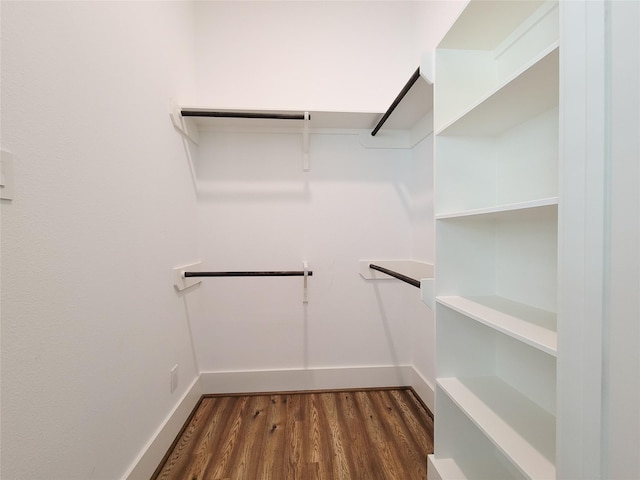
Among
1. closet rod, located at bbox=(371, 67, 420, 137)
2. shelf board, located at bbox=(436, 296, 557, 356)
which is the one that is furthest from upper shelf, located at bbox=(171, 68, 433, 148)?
shelf board, located at bbox=(436, 296, 557, 356)

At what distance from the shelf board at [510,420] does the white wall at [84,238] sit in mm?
1231

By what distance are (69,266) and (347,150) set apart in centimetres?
152

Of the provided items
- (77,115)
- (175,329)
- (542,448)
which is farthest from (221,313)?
(542,448)

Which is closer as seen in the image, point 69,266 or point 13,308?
point 13,308

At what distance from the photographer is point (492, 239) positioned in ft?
3.48

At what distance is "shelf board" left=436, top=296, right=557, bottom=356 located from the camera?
0.64 meters

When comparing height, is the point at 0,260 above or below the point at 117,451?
above

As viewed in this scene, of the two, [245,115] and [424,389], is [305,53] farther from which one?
[424,389]

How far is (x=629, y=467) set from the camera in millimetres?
487

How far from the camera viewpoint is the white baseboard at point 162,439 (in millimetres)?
1022

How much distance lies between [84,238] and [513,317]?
1372mm

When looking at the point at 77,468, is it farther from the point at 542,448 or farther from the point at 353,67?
the point at 353,67

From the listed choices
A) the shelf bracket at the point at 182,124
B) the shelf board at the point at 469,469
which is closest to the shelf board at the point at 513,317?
the shelf board at the point at 469,469

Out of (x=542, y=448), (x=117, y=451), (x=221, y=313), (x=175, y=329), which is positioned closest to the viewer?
(x=542, y=448)
